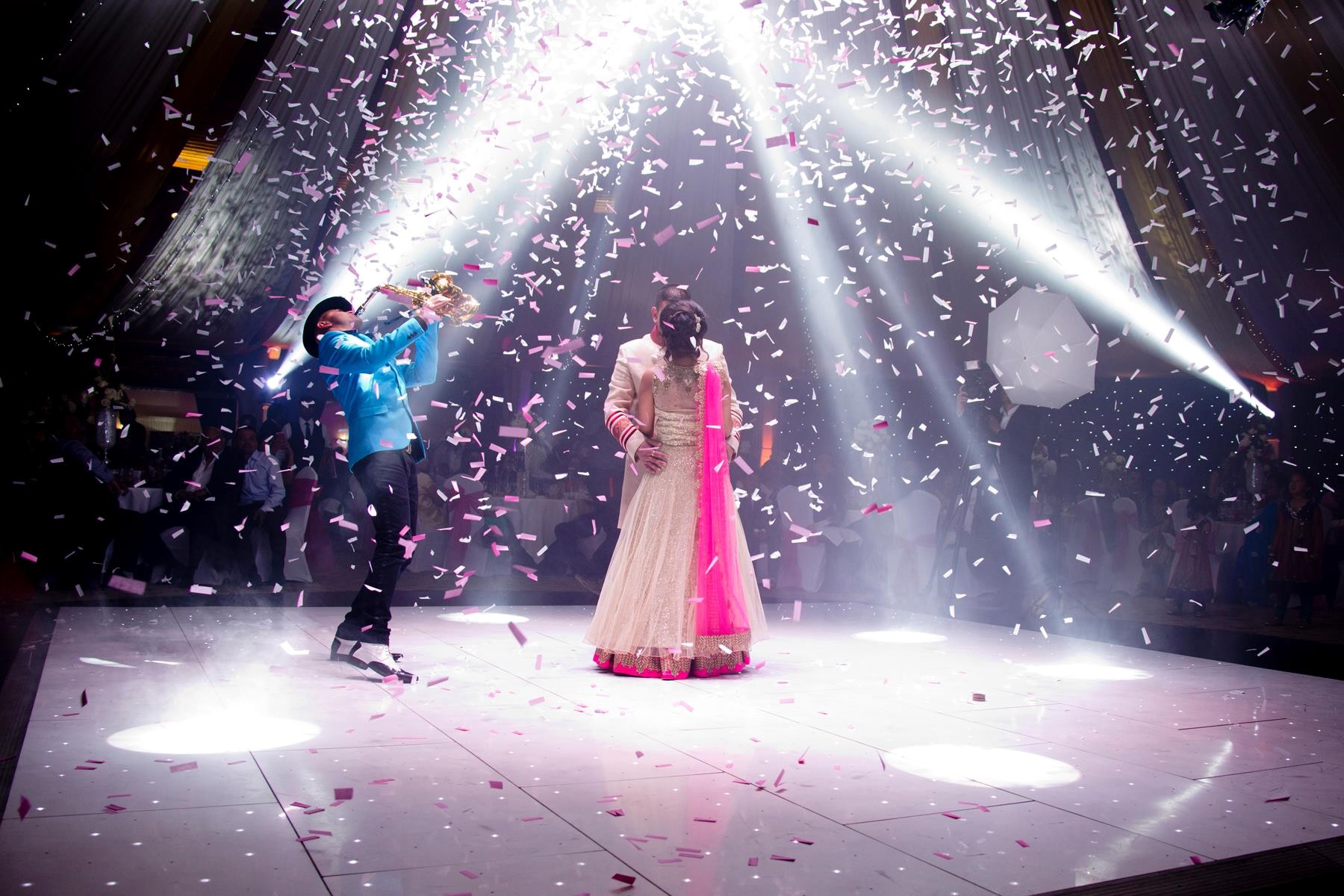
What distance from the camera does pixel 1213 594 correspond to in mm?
7770

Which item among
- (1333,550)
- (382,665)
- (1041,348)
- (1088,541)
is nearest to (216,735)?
(382,665)

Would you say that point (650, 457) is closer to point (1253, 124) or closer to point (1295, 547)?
point (1253, 124)

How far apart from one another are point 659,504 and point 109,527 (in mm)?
4389

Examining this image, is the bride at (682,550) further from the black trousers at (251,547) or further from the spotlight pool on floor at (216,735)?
the black trousers at (251,547)

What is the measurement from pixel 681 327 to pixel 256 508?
165 inches

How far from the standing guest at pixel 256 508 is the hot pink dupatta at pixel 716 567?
13.0 ft

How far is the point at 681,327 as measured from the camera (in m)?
4.35

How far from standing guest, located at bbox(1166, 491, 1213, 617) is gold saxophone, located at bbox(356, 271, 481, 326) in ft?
18.8

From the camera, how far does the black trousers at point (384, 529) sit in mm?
4035

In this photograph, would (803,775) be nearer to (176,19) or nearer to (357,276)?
(176,19)

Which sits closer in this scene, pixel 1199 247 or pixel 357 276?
pixel 1199 247

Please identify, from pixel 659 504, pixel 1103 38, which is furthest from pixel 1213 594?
pixel 659 504

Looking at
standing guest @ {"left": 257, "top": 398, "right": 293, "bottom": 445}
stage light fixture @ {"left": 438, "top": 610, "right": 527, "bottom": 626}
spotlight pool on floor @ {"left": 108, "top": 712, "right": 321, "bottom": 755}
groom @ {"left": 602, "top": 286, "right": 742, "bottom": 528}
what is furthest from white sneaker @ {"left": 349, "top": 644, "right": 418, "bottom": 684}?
standing guest @ {"left": 257, "top": 398, "right": 293, "bottom": 445}

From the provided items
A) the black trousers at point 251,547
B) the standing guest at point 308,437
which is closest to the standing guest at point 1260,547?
the black trousers at point 251,547
